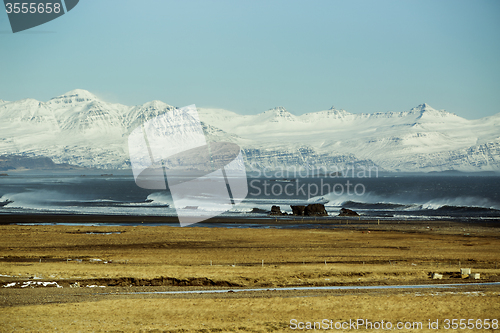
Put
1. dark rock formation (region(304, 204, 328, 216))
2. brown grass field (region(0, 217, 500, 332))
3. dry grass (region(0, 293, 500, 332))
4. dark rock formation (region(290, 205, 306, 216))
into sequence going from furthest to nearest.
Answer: dark rock formation (region(290, 205, 306, 216)), dark rock formation (region(304, 204, 328, 216)), brown grass field (region(0, 217, 500, 332)), dry grass (region(0, 293, 500, 332))

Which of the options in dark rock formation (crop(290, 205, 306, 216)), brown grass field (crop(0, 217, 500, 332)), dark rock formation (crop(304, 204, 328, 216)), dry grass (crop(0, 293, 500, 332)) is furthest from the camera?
dark rock formation (crop(290, 205, 306, 216))

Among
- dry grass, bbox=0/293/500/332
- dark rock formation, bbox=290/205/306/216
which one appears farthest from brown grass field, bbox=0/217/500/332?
dark rock formation, bbox=290/205/306/216

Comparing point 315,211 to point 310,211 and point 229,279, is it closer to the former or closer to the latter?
→ point 310,211

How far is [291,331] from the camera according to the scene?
1466 cm

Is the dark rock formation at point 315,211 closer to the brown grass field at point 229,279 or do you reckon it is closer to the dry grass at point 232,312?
the brown grass field at point 229,279

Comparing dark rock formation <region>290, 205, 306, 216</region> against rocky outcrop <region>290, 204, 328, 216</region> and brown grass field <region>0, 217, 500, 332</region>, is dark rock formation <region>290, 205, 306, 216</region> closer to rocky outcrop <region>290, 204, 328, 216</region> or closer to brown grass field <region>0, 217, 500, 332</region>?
A: rocky outcrop <region>290, 204, 328, 216</region>

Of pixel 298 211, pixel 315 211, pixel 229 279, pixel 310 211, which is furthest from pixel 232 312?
pixel 315 211

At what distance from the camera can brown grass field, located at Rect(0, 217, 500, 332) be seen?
15.7 meters

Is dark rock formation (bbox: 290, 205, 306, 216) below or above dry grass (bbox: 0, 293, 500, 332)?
below

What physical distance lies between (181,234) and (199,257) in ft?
39.0

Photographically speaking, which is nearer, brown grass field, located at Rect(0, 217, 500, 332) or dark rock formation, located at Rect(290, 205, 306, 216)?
brown grass field, located at Rect(0, 217, 500, 332)

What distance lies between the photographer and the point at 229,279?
71.9 feet

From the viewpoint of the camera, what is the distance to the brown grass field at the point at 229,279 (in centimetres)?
1572

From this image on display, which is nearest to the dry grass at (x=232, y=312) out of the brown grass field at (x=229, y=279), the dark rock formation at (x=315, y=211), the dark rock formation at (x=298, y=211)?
the brown grass field at (x=229, y=279)
